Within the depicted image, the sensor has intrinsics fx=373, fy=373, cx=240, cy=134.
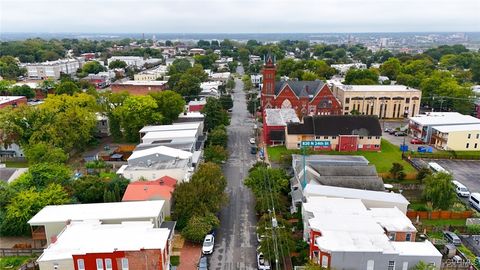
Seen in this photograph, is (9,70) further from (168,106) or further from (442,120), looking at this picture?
(442,120)

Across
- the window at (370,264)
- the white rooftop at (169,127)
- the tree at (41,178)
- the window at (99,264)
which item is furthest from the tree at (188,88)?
the window at (370,264)

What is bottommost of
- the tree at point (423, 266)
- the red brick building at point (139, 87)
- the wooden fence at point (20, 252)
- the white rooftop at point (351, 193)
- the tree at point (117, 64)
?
the wooden fence at point (20, 252)

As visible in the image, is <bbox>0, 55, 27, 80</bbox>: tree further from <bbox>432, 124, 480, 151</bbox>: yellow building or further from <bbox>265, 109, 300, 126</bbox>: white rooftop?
<bbox>432, 124, 480, 151</bbox>: yellow building

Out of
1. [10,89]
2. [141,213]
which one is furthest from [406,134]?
[10,89]

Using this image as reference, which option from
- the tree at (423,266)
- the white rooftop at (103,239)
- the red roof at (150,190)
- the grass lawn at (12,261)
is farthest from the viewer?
the red roof at (150,190)

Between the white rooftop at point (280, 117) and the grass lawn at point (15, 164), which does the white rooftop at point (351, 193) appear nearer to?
the white rooftop at point (280, 117)

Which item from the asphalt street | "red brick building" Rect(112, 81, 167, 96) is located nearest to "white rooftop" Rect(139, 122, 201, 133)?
the asphalt street
